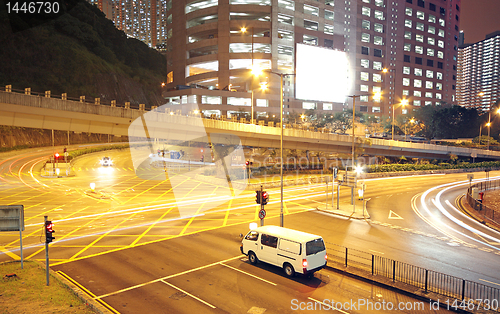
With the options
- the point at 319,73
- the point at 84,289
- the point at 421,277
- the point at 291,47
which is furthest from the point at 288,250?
the point at 319,73

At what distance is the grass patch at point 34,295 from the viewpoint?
9891 millimetres

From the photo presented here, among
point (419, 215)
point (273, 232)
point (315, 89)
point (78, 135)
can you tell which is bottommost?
point (419, 215)

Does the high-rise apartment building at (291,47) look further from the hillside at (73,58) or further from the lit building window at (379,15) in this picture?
the hillside at (73,58)

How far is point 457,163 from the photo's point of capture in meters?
65.0

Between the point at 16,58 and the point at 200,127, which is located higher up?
the point at 16,58

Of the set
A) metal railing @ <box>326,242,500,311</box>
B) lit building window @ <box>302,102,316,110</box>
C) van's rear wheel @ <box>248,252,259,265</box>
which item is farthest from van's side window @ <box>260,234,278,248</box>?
lit building window @ <box>302,102,316,110</box>

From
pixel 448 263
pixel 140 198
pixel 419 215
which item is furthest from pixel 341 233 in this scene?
pixel 140 198

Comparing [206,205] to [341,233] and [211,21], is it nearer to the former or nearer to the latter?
[341,233]

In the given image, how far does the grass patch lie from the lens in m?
9.89

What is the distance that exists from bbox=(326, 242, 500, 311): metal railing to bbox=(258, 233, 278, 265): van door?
296cm

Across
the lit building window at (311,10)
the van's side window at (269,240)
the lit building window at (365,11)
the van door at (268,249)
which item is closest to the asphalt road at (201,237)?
the van door at (268,249)

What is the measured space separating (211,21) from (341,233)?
7895 centimetres

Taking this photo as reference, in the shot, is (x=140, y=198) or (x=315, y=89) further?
(x=315, y=89)

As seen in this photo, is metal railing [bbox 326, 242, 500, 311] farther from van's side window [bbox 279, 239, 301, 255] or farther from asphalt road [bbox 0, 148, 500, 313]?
van's side window [bbox 279, 239, 301, 255]
